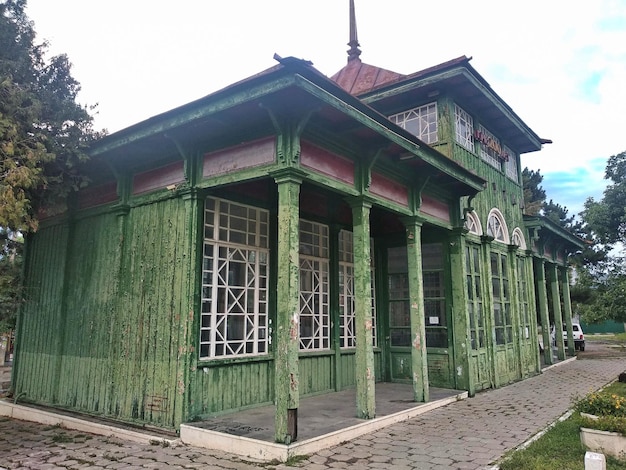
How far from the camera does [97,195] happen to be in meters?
7.78

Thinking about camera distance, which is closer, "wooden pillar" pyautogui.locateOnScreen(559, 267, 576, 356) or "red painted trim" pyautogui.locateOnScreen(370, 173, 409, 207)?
"red painted trim" pyautogui.locateOnScreen(370, 173, 409, 207)

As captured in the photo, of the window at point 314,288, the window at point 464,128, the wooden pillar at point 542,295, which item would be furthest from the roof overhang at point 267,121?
the wooden pillar at point 542,295

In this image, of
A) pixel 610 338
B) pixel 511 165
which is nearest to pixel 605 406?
pixel 511 165

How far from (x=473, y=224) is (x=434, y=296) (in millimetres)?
1928

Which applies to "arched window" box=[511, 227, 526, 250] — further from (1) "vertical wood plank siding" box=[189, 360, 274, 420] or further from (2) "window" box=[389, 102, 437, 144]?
(1) "vertical wood plank siding" box=[189, 360, 274, 420]

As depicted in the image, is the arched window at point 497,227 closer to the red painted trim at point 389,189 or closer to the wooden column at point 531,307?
the wooden column at point 531,307

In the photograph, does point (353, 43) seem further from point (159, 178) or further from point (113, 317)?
point (113, 317)

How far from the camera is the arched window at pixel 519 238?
1252 centimetres

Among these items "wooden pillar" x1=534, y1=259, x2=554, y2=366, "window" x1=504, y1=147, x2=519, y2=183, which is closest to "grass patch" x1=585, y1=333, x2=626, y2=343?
"wooden pillar" x1=534, y1=259, x2=554, y2=366

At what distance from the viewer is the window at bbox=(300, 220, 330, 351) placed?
8.33 metres

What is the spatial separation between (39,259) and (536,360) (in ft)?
40.3

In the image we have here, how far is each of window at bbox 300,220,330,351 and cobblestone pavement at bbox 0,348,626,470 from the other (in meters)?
2.29

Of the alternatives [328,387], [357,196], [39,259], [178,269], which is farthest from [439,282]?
[39,259]

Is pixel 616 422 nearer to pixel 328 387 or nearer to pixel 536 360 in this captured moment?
pixel 328 387
